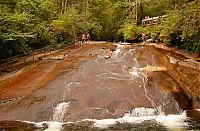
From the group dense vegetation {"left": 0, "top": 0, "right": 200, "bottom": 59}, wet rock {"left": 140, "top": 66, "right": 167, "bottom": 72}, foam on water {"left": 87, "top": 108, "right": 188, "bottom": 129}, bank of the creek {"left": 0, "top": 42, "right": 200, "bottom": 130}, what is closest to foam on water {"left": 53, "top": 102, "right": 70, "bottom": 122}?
bank of the creek {"left": 0, "top": 42, "right": 200, "bottom": 130}

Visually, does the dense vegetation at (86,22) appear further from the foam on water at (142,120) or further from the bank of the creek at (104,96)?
the foam on water at (142,120)

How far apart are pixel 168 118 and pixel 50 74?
8809 millimetres

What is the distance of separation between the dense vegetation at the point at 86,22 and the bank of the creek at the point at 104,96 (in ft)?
11.3

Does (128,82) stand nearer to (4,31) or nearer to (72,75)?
(72,75)

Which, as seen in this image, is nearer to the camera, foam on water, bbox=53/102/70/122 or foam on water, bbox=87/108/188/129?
foam on water, bbox=87/108/188/129

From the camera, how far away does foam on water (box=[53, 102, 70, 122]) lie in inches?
656

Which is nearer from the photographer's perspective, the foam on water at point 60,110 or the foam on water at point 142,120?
the foam on water at point 142,120

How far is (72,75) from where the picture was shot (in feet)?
71.6

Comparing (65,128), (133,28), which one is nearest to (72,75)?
(65,128)

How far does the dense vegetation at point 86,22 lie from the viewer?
1011 inches

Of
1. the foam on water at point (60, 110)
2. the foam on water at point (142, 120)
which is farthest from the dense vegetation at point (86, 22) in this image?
the foam on water at point (142, 120)

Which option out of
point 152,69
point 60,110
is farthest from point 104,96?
point 152,69

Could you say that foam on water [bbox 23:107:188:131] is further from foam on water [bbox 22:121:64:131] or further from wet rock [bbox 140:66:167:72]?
wet rock [bbox 140:66:167:72]

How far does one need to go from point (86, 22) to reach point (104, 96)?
31.6m
